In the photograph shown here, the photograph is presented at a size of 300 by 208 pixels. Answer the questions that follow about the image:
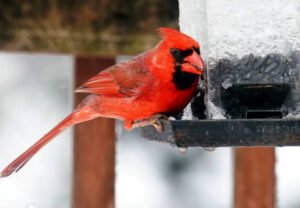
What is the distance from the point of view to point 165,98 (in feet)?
9.09

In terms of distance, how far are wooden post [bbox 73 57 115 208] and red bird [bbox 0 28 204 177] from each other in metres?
0.15

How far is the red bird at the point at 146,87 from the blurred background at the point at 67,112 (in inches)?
6.3

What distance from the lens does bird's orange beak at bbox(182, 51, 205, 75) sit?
262 cm

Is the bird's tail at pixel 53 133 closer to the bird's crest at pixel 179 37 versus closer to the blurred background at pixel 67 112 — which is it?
the blurred background at pixel 67 112

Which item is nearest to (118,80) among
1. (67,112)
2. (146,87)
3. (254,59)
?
(146,87)

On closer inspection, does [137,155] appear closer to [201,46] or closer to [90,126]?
[90,126]

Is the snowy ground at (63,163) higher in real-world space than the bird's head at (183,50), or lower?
lower

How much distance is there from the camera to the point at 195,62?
2625 mm

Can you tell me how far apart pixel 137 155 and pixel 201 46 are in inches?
93.6

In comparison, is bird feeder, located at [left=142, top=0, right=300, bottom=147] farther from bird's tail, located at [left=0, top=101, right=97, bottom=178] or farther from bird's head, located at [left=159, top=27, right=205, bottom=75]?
bird's tail, located at [left=0, top=101, right=97, bottom=178]

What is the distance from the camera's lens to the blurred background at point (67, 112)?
3.10 m

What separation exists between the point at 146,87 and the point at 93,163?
0.54 meters

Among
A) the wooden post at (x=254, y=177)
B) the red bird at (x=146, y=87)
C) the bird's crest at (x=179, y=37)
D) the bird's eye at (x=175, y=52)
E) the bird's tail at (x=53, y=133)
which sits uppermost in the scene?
the bird's crest at (x=179, y=37)

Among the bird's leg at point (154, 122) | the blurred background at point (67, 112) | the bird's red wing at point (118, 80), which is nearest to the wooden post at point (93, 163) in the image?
the blurred background at point (67, 112)
